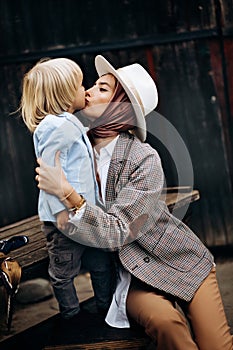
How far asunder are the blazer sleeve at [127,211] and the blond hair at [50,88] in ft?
1.61

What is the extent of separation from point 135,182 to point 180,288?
65 centimetres

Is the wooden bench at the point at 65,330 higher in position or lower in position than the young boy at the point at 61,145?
lower

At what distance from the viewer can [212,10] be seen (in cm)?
630

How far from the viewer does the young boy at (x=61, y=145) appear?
3721 mm

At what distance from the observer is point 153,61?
6.43 metres

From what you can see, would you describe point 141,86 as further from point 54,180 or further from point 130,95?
point 54,180

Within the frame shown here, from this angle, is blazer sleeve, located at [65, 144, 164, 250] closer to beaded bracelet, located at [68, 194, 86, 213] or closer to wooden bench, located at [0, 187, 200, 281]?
beaded bracelet, located at [68, 194, 86, 213]

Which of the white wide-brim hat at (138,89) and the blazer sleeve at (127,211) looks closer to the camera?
the blazer sleeve at (127,211)

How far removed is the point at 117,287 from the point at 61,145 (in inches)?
35.5

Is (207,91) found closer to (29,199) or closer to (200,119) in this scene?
(200,119)

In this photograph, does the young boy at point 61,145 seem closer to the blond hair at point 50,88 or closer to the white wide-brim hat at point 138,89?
the blond hair at point 50,88

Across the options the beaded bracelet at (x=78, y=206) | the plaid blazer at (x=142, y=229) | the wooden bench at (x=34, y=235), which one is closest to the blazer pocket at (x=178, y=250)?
the plaid blazer at (x=142, y=229)

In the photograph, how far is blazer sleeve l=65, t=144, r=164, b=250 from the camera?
3.68 m

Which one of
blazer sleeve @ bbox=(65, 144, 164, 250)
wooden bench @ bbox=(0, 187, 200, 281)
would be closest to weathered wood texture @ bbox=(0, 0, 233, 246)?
wooden bench @ bbox=(0, 187, 200, 281)
